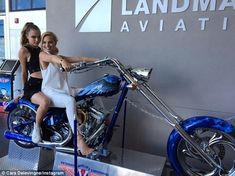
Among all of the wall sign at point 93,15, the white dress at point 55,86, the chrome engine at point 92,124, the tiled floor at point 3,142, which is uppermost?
the wall sign at point 93,15

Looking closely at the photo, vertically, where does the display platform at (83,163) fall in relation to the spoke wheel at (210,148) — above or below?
below

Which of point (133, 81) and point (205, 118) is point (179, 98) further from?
point (133, 81)

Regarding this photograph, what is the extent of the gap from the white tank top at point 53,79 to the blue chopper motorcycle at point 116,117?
0.66ft

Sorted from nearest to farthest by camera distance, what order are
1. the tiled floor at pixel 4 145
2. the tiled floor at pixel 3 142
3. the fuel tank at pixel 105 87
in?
1. the fuel tank at pixel 105 87
2. the tiled floor at pixel 4 145
3. the tiled floor at pixel 3 142

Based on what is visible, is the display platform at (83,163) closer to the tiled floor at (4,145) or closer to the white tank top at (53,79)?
the tiled floor at (4,145)

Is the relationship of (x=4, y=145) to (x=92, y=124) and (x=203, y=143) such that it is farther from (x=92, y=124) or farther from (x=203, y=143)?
(x=203, y=143)

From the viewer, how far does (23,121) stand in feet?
7.96

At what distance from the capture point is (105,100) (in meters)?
2.84

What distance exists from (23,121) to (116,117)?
3.42 feet

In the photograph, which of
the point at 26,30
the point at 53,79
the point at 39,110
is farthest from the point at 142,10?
the point at 39,110

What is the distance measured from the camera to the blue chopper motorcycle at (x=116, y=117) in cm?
180

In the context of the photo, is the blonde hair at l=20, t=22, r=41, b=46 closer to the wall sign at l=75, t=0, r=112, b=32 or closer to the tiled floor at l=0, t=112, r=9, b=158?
the wall sign at l=75, t=0, r=112, b=32

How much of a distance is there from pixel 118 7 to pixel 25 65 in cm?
122

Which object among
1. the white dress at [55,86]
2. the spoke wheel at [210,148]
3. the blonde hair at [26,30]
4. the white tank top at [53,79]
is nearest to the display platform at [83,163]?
the spoke wheel at [210,148]
